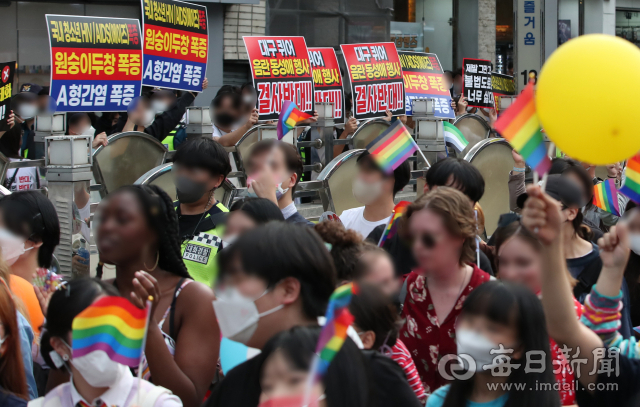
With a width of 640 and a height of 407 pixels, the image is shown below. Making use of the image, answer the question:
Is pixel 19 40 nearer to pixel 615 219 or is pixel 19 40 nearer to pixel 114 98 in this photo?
pixel 114 98

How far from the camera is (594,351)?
2.36m

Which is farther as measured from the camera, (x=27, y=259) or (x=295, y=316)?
(x=27, y=259)

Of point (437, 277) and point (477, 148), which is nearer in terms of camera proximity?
point (437, 277)

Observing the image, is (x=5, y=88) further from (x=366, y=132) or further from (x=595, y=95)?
(x=595, y=95)

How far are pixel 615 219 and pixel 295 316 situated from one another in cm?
382

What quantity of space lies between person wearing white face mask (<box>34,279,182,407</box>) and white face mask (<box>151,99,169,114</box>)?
15.4 feet

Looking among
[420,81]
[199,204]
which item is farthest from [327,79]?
[199,204]

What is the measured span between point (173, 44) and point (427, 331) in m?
4.53

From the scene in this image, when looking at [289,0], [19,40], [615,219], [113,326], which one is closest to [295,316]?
[113,326]

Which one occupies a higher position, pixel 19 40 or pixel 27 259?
pixel 19 40

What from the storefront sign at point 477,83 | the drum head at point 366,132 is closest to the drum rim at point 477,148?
the drum head at point 366,132

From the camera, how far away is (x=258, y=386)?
69.8 inches

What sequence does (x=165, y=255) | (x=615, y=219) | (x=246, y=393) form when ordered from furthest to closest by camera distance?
(x=615, y=219)
(x=165, y=255)
(x=246, y=393)

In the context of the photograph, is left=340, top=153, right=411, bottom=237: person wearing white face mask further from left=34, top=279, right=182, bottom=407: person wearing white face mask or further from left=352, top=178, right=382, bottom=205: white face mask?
left=34, top=279, right=182, bottom=407: person wearing white face mask
